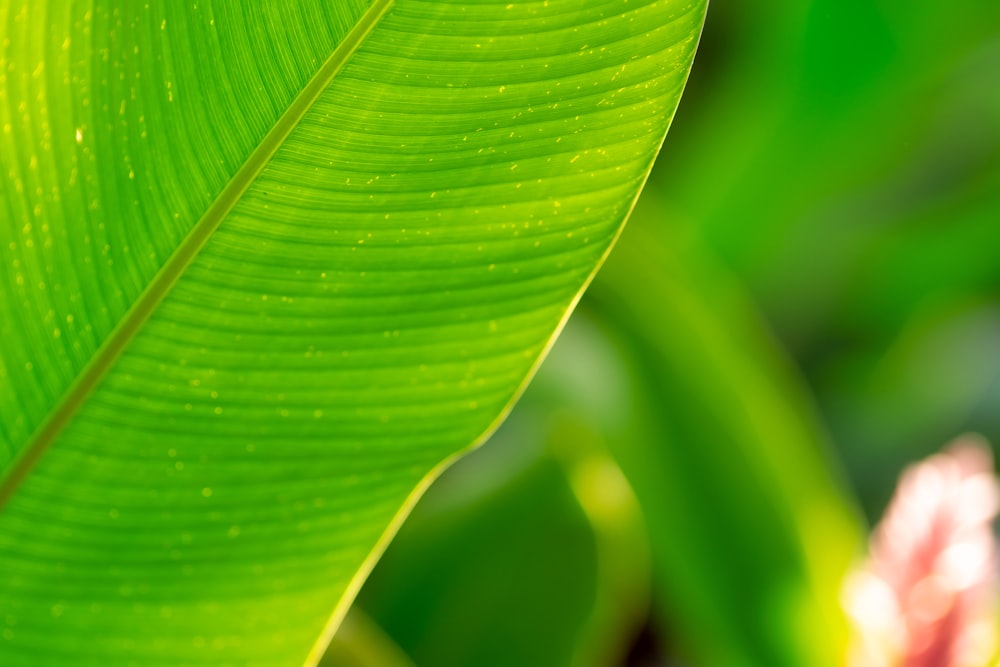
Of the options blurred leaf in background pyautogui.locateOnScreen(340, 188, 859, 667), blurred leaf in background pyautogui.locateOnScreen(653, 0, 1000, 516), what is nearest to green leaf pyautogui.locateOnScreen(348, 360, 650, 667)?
blurred leaf in background pyautogui.locateOnScreen(340, 188, 859, 667)

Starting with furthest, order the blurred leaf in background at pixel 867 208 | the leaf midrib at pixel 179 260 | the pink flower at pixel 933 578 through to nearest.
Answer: the blurred leaf in background at pixel 867 208
the pink flower at pixel 933 578
the leaf midrib at pixel 179 260

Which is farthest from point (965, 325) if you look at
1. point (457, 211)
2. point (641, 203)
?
point (457, 211)

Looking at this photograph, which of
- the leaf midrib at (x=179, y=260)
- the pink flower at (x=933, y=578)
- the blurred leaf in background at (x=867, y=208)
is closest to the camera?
the leaf midrib at (x=179, y=260)

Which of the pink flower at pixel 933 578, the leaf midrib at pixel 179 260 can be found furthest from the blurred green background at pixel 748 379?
the leaf midrib at pixel 179 260

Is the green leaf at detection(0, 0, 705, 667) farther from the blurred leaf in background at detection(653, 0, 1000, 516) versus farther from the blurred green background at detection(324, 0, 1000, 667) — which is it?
the blurred leaf in background at detection(653, 0, 1000, 516)

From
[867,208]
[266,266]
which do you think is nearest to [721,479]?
[266,266]

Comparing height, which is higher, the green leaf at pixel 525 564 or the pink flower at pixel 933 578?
the pink flower at pixel 933 578

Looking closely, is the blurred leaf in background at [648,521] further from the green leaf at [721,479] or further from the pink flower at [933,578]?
the pink flower at [933,578]
